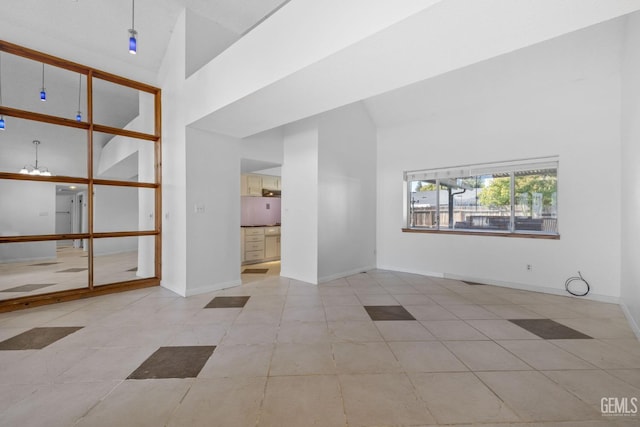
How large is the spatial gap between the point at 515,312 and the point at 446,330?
1.20m

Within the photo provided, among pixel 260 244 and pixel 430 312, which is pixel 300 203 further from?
pixel 430 312

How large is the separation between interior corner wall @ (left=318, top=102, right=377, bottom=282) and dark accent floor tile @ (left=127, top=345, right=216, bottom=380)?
2.53 metres

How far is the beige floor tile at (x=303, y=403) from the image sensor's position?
149 cm

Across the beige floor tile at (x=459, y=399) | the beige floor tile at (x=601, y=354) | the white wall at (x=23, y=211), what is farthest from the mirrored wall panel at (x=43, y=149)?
the beige floor tile at (x=601, y=354)

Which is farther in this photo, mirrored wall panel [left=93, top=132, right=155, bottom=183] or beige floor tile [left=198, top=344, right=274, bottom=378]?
mirrored wall panel [left=93, top=132, right=155, bottom=183]

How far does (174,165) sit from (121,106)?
10.6 feet

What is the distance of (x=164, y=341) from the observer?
8.05 ft

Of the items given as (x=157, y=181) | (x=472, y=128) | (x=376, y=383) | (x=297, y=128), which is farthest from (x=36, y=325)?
(x=472, y=128)

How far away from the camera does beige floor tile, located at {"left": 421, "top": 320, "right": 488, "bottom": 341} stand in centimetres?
254

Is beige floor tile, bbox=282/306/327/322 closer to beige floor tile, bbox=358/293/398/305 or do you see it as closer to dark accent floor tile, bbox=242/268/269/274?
beige floor tile, bbox=358/293/398/305

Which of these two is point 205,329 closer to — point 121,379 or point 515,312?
point 121,379

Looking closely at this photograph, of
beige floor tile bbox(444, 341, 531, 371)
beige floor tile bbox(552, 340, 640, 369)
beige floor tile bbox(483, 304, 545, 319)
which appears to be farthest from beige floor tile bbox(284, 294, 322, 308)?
beige floor tile bbox(552, 340, 640, 369)

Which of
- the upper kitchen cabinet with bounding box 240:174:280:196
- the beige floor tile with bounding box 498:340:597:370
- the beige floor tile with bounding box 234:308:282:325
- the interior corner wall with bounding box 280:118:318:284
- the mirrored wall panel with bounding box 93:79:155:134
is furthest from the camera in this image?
the upper kitchen cabinet with bounding box 240:174:280:196

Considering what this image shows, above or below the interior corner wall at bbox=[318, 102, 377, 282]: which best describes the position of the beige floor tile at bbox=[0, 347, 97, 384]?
below
